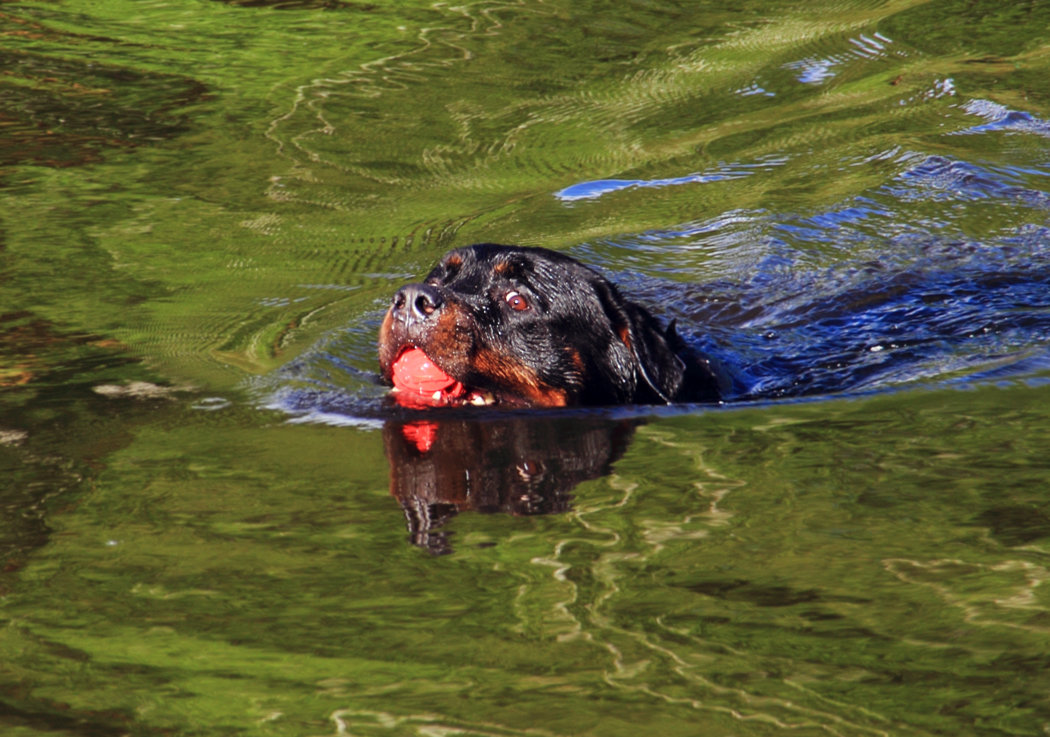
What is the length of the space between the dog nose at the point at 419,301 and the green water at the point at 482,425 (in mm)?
530

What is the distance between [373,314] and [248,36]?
5481mm

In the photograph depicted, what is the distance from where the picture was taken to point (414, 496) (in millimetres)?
4113

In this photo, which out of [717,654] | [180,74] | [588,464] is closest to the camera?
[717,654]

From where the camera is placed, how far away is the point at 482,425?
511 cm

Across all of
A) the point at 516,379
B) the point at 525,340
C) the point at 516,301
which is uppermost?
the point at 516,301

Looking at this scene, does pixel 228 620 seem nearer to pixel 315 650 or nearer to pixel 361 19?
pixel 315 650

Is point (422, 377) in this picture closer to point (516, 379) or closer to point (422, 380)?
point (422, 380)

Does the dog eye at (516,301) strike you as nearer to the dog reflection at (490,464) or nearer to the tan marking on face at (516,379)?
the tan marking on face at (516,379)

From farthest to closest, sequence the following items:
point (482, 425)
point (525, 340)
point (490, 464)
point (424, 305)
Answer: point (525, 340)
point (424, 305)
point (482, 425)
point (490, 464)

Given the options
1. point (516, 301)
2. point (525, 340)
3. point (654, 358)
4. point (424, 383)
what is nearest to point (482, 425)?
point (424, 383)

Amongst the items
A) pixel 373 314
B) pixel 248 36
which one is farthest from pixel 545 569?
pixel 248 36

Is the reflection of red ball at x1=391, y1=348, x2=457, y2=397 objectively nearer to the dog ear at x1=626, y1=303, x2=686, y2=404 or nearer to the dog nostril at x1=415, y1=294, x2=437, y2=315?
the dog nostril at x1=415, y1=294, x2=437, y2=315

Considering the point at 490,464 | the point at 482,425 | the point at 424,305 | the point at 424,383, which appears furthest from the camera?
the point at 424,383

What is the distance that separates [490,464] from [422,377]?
3.84ft
